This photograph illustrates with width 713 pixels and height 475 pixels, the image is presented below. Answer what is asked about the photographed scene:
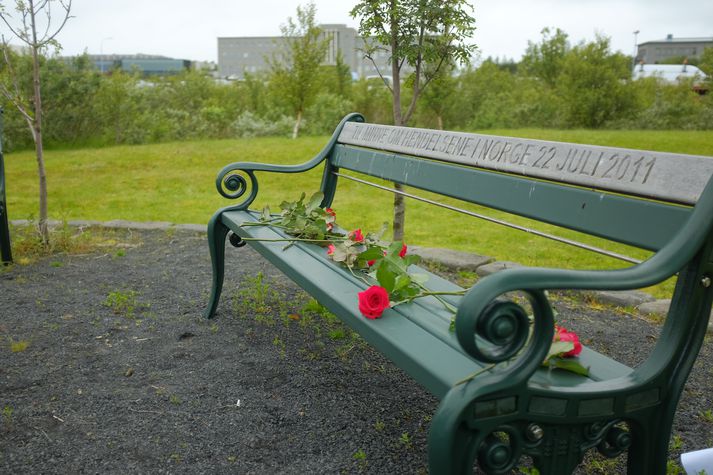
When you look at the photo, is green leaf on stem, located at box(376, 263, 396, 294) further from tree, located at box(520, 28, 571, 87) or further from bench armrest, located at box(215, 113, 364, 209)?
tree, located at box(520, 28, 571, 87)

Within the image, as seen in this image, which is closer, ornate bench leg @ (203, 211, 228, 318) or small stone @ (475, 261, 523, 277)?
ornate bench leg @ (203, 211, 228, 318)

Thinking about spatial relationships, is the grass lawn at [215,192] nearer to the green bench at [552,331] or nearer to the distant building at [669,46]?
the green bench at [552,331]

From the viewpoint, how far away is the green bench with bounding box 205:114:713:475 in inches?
54.3

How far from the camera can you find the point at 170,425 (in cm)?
253

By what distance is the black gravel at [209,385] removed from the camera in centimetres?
231

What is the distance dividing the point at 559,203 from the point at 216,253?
7.39ft

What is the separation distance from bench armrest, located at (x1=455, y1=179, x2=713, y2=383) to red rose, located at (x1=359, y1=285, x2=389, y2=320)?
0.65 meters

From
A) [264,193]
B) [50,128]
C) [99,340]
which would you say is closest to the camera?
[99,340]

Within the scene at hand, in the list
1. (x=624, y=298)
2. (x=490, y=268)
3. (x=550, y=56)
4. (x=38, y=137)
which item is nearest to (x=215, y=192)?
(x=38, y=137)

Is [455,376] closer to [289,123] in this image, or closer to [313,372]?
[313,372]

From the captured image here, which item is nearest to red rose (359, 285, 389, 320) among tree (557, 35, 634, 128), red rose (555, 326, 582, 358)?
red rose (555, 326, 582, 358)

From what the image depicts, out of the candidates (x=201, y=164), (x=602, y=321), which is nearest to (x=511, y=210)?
(x=602, y=321)

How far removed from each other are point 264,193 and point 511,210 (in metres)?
6.79

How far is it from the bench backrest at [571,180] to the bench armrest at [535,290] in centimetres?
15
